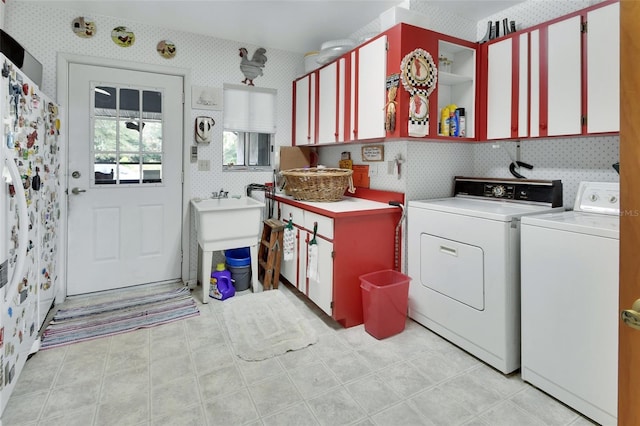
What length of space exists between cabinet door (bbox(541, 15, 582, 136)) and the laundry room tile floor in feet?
4.95

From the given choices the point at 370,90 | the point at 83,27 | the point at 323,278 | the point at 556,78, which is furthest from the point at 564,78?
the point at 83,27

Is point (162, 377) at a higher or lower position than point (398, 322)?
lower

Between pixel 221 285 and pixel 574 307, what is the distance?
2526mm

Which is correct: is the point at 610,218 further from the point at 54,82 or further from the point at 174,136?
the point at 54,82

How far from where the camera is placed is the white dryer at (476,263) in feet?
6.39

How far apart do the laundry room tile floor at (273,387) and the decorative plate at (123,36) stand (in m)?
2.48

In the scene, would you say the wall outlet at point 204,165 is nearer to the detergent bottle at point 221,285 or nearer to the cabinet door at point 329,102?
the detergent bottle at point 221,285

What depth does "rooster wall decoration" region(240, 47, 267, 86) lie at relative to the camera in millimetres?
3584

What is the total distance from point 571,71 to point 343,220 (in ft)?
5.34

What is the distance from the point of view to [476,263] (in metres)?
2.06

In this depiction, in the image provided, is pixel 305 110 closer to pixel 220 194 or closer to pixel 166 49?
pixel 220 194

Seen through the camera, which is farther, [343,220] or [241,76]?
[241,76]

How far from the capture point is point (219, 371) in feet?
6.63

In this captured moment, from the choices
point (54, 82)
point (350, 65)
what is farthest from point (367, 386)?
point (54, 82)
